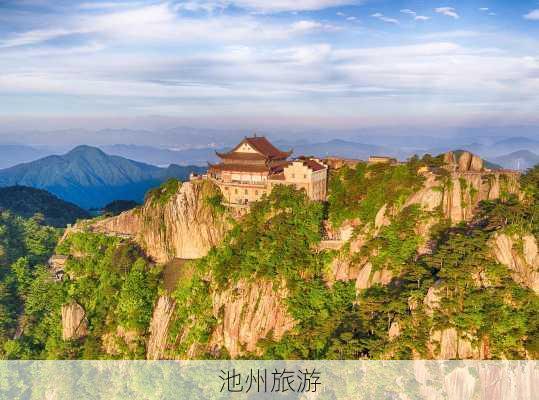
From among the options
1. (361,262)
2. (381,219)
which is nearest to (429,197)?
(381,219)

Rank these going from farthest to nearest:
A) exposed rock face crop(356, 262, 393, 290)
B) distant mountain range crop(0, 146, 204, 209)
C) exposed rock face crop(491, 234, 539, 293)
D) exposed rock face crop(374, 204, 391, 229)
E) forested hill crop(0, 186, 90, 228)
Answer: distant mountain range crop(0, 146, 204, 209) < forested hill crop(0, 186, 90, 228) < exposed rock face crop(374, 204, 391, 229) < exposed rock face crop(356, 262, 393, 290) < exposed rock face crop(491, 234, 539, 293)

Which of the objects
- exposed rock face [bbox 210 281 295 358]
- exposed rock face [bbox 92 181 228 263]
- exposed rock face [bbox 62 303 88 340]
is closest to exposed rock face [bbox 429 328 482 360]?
exposed rock face [bbox 210 281 295 358]

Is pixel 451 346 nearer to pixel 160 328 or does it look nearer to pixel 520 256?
pixel 520 256

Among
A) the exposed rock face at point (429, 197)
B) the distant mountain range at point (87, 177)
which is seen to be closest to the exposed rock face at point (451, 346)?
the exposed rock face at point (429, 197)

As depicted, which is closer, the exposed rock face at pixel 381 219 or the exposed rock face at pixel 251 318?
the exposed rock face at pixel 251 318

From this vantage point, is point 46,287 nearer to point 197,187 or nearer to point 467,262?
point 197,187

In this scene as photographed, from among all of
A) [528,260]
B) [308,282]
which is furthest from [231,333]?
[528,260]

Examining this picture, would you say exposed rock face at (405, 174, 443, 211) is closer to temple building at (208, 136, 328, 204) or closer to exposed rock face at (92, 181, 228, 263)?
temple building at (208, 136, 328, 204)

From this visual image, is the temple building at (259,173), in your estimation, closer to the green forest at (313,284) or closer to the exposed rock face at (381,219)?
the green forest at (313,284)
